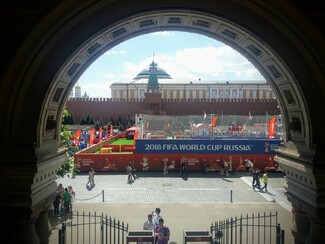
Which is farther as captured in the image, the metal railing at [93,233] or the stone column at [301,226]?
the metal railing at [93,233]

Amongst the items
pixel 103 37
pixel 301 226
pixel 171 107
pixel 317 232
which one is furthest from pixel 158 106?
pixel 317 232

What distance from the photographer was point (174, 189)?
1956cm

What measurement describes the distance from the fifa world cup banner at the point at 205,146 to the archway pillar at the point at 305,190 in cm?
1714

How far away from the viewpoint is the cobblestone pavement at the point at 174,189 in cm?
1733

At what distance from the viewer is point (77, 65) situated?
314 inches

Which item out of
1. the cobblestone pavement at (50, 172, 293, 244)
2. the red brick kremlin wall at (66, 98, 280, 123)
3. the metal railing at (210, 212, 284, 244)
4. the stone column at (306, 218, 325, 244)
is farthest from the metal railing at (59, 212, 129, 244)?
the red brick kremlin wall at (66, 98, 280, 123)

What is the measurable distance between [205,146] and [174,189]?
6.48m

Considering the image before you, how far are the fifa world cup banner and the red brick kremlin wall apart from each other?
121 ft

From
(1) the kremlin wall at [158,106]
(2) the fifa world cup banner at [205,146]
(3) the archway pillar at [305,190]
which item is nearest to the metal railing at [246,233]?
(3) the archway pillar at [305,190]

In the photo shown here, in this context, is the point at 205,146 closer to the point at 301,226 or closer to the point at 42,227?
the point at 301,226

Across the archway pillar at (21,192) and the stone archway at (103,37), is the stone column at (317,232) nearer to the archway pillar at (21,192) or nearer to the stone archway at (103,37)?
the stone archway at (103,37)

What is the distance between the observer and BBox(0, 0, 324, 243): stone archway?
5.98m

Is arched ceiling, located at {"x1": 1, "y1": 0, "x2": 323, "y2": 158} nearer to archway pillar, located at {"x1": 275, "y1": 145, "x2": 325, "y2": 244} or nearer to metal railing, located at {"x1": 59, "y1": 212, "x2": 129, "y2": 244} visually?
archway pillar, located at {"x1": 275, "y1": 145, "x2": 325, "y2": 244}

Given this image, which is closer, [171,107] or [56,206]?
[56,206]
